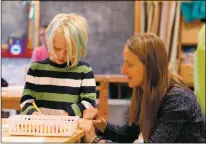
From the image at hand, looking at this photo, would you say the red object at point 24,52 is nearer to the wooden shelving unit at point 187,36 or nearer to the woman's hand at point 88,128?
the wooden shelving unit at point 187,36

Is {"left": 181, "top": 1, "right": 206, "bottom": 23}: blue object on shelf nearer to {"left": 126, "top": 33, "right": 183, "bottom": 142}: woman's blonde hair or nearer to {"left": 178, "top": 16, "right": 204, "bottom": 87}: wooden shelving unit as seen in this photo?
{"left": 178, "top": 16, "right": 204, "bottom": 87}: wooden shelving unit

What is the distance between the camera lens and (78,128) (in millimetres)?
1219

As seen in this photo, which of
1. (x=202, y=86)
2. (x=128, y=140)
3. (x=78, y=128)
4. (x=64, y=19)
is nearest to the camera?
(x=78, y=128)

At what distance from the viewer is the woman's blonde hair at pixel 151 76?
48.1 inches

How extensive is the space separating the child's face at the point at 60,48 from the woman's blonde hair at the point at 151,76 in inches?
9.1

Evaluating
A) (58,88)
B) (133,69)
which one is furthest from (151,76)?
(58,88)

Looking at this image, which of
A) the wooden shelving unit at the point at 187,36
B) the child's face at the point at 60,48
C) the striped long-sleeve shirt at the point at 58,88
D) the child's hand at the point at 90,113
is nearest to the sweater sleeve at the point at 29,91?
the striped long-sleeve shirt at the point at 58,88

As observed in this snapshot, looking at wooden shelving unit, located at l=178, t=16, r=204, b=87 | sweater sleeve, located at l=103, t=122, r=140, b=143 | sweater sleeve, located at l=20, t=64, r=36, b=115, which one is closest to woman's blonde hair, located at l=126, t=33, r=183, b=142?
sweater sleeve, located at l=103, t=122, r=140, b=143

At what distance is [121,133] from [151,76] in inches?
12.7

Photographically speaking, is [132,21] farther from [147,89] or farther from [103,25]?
[147,89]

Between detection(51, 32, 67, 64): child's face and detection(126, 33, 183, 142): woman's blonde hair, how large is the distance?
0.76 feet

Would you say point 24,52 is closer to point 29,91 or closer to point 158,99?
point 29,91

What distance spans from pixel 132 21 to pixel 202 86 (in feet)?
5.44

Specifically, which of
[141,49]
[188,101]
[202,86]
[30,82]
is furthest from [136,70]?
[202,86]
